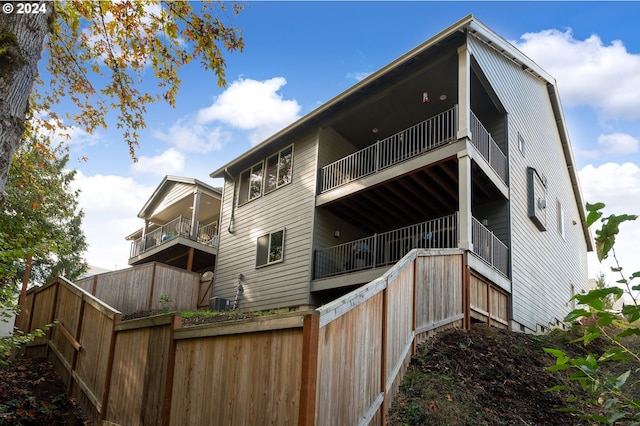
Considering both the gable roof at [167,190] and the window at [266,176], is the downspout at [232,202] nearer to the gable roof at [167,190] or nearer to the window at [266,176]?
the window at [266,176]

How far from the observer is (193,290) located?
17.6 m

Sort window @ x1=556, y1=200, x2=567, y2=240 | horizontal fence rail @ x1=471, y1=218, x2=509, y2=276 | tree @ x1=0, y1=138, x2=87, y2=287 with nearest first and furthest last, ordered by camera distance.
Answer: tree @ x1=0, y1=138, x2=87, y2=287 < horizontal fence rail @ x1=471, y1=218, x2=509, y2=276 < window @ x1=556, y1=200, x2=567, y2=240

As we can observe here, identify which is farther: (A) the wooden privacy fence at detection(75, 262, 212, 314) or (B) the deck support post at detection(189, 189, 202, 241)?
(B) the deck support post at detection(189, 189, 202, 241)

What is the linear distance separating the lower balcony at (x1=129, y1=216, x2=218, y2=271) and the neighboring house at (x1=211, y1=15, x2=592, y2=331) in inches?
77.9

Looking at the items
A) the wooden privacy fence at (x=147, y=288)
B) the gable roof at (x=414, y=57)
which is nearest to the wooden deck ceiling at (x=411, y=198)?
the gable roof at (x=414, y=57)

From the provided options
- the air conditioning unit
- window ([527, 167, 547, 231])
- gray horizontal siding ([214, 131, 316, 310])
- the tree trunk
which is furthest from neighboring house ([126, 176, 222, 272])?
the tree trunk

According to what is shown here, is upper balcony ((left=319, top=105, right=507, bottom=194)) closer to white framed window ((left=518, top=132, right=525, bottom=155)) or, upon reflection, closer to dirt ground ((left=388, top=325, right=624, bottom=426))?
white framed window ((left=518, top=132, right=525, bottom=155))

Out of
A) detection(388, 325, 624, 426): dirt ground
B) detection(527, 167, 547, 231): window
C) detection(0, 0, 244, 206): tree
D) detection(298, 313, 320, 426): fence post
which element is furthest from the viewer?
detection(527, 167, 547, 231): window

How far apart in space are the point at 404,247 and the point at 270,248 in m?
4.56

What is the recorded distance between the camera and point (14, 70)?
3.88m

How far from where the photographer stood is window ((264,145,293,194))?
16.0 m

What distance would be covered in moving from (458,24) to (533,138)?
6202 millimetres

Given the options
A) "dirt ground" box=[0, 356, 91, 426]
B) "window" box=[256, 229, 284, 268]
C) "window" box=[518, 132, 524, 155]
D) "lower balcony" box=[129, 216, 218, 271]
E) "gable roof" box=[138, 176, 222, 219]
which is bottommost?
"dirt ground" box=[0, 356, 91, 426]

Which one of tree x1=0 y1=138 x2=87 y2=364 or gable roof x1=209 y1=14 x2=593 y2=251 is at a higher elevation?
gable roof x1=209 y1=14 x2=593 y2=251
